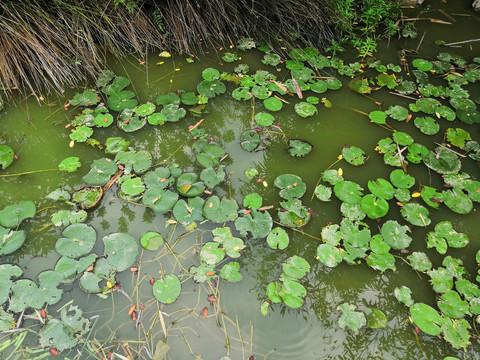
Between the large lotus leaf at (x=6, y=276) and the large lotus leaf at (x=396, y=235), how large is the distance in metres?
2.25

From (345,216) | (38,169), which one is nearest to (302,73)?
(345,216)

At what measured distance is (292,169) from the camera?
7.88ft

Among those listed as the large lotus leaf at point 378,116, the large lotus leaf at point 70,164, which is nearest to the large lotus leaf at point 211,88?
the large lotus leaf at point 70,164

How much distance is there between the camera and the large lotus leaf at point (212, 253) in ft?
6.31

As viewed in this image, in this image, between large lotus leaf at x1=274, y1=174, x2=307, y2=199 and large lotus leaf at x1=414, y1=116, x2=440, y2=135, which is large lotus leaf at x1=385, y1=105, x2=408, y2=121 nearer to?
large lotus leaf at x1=414, y1=116, x2=440, y2=135

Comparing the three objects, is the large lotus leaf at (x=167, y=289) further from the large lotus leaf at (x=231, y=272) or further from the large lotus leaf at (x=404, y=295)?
the large lotus leaf at (x=404, y=295)

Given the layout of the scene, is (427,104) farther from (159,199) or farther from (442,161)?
(159,199)

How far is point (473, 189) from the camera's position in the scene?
2268mm

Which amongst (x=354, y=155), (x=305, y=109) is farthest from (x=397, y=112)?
(x=305, y=109)

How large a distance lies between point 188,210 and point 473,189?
6.66ft

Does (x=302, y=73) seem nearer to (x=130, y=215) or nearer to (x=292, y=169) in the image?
(x=292, y=169)

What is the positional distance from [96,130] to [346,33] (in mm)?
2737

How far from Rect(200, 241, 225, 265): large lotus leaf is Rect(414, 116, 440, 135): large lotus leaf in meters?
1.95

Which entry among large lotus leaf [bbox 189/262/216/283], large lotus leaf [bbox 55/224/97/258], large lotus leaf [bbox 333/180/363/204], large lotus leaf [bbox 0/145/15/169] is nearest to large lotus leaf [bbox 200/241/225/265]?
large lotus leaf [bbox 189/262/216/283]
